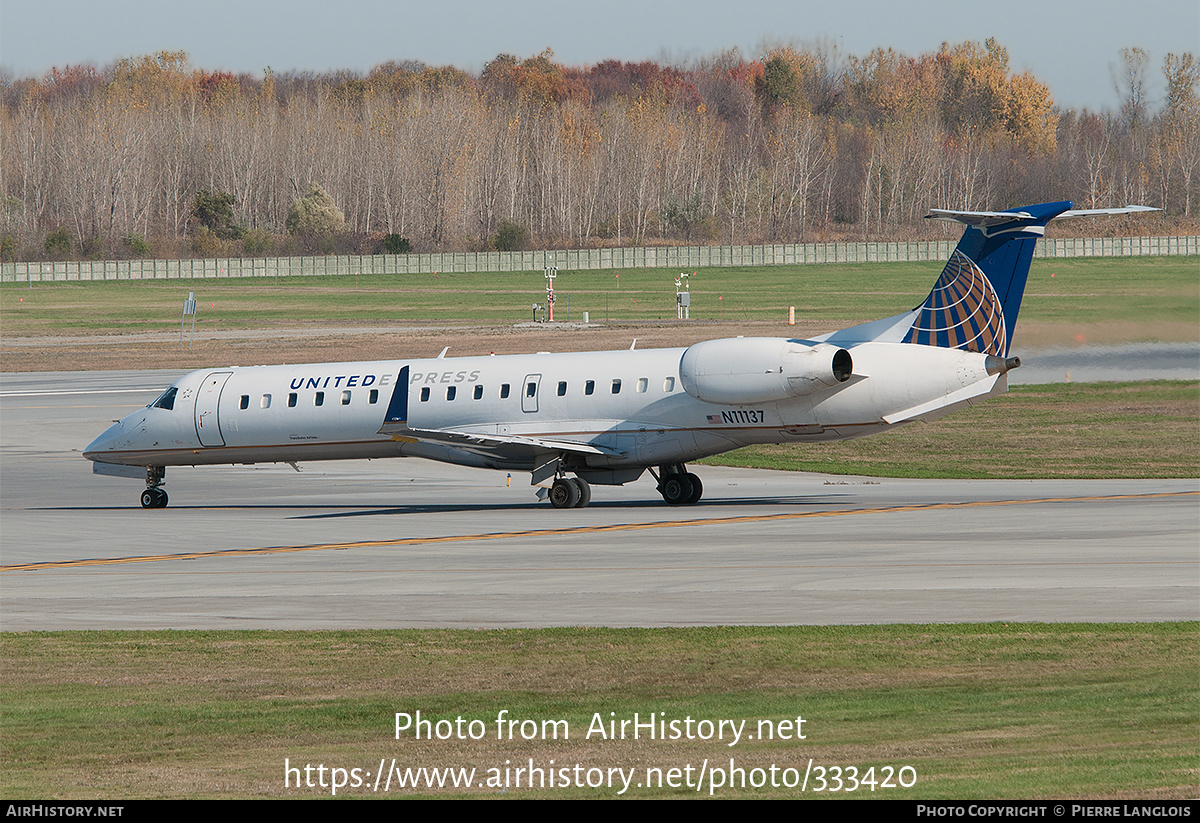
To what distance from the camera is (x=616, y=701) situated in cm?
1368

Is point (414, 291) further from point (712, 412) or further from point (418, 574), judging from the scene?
point (418, 574)

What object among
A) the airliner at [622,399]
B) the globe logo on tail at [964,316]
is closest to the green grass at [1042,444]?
the airliner at [622,399]

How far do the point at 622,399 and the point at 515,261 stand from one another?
4788 inches

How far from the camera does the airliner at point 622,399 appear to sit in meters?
30.7

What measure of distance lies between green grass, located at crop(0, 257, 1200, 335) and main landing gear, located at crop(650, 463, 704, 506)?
52.9 meters

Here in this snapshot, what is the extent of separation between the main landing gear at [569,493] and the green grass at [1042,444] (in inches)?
365

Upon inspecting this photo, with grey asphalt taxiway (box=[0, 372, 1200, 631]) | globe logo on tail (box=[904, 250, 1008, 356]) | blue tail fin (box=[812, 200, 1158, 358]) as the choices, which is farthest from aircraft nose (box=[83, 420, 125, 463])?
globe logo on tail (box=[904, 250, 1008, 356])

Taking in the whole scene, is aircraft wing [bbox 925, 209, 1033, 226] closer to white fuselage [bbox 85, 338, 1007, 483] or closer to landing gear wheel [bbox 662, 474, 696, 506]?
white fuselage [bbox 85, 338, 1007, 483]

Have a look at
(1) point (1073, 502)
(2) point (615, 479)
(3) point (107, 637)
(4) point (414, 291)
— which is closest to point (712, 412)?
(2) point (615, 479)

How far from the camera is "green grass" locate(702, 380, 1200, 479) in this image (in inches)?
1532

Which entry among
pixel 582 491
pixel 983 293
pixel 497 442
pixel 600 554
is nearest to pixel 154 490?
pixel 497 442

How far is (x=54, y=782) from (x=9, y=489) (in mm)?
30554

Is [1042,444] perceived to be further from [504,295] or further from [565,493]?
[504,295]

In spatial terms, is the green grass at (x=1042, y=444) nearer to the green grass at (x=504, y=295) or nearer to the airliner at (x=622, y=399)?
the airliner at (x=622, y=399)
